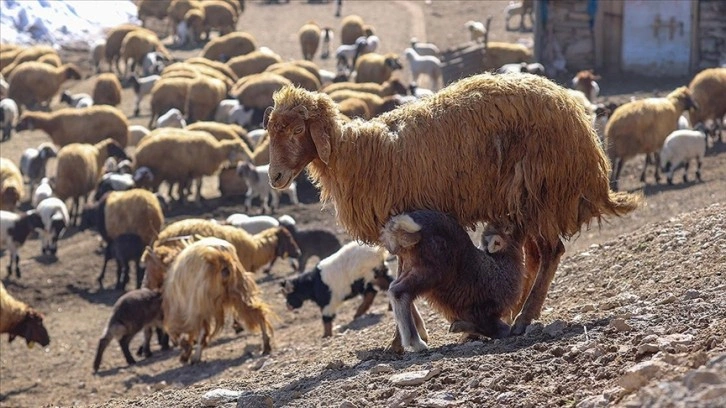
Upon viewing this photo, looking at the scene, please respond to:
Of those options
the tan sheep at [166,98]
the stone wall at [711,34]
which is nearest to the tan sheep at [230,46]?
the tan sheep at [166,98]

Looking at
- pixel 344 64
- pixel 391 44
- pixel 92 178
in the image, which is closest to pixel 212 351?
pixel 92 178

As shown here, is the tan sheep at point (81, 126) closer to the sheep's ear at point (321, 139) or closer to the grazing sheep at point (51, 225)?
the grazing sheep at point (51, 225)

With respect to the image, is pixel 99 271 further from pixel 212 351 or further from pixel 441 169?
pixel 441 169

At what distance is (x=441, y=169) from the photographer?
8.85 meters

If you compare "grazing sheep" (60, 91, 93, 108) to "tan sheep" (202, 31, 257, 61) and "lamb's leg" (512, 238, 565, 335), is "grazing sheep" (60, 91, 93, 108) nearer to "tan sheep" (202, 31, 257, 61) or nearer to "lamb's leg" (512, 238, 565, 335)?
"tan sheep" (202, 31, 257, 61)

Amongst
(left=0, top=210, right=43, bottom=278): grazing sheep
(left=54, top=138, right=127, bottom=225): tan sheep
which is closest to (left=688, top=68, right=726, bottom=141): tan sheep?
(left=54, top=138, right=127, bottom=225): tan sheep

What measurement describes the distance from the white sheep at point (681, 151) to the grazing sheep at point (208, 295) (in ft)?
28.1

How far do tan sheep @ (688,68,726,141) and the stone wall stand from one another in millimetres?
6130

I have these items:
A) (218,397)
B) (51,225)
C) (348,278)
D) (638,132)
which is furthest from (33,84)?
(218,397)

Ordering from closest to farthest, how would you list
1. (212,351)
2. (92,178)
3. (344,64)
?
1. (212,351)
2. (92,178)
3. (344,64)

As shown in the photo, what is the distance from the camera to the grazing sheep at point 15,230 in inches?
816

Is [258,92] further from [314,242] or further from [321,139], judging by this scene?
[321,139]

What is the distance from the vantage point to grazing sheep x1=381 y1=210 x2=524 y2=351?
28.1 feet

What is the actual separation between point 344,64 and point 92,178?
15.5 meters
